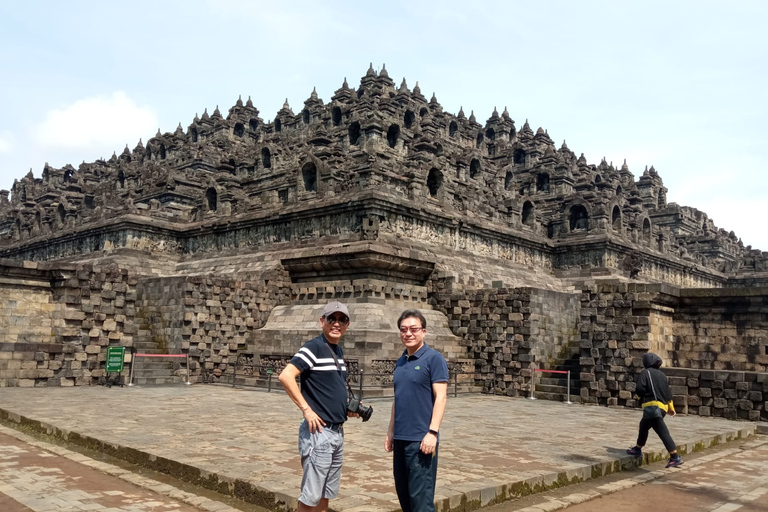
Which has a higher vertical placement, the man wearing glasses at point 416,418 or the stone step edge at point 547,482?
the man wearing glasses at point 416,418

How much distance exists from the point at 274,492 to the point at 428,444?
2.44m

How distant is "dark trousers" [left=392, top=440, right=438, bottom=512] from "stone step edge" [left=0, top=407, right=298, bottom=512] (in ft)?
5.63

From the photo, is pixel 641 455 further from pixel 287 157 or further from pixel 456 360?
pixel 287 157

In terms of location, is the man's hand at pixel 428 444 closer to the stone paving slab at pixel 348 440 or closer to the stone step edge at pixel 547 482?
the stone paving slab at pixel 348 440

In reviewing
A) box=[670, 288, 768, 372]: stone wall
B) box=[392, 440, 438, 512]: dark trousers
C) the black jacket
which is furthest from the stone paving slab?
box=[670, 288, 768, 372]: stone wall

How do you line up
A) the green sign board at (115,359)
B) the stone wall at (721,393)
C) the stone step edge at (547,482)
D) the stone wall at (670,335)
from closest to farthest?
the stone step edge at (547,482), the stone wall at (721,393), the stone wall at (670,335), the green sign board at (115,359)

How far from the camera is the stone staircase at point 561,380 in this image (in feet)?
64.3

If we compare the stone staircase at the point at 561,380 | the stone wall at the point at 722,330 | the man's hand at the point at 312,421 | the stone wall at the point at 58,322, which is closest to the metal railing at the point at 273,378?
the stone staircase at the point at 561,380

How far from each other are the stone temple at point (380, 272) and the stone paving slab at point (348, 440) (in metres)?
2.58

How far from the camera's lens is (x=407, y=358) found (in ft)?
17.8

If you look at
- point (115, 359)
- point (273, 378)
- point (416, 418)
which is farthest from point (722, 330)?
point (115, 359)

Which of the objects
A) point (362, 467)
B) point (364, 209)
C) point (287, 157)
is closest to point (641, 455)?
point (362, 467)

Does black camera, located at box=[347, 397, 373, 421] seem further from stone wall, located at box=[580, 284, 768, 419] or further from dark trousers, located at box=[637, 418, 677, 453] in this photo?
stone wall, located at box=[580, 284, 768, 419]

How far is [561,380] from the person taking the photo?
20250 mm
